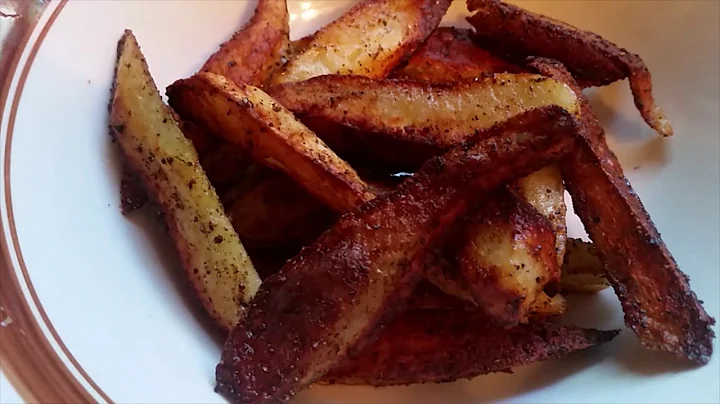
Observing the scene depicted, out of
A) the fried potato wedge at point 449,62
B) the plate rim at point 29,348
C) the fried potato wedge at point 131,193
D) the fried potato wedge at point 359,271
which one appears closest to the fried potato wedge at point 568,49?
the fried potato wedge at point 449,62

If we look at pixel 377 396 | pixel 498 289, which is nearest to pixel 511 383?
pixel 377 396

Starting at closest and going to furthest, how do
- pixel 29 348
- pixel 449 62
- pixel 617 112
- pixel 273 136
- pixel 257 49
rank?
pixel 29 348, pixel 273 136, pixel 257 49, pixel 449 62, pixel 617 112

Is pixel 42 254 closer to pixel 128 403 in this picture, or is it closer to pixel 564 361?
pixel 128 403

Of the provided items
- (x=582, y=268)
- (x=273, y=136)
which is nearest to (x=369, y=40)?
(x=273, y=136)

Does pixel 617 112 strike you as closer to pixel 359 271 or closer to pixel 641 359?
pixel 641 359

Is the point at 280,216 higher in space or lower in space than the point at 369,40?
lower

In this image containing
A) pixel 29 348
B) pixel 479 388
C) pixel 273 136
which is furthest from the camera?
pixel 479 388

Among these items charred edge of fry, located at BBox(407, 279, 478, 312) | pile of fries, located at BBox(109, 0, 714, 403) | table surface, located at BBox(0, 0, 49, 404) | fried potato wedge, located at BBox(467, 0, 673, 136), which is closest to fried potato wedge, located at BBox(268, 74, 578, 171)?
pile of fries, located at BBox(109, 0, 714, 403)

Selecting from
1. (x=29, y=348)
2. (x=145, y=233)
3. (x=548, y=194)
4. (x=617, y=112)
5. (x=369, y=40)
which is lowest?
(x=29, y=348)
